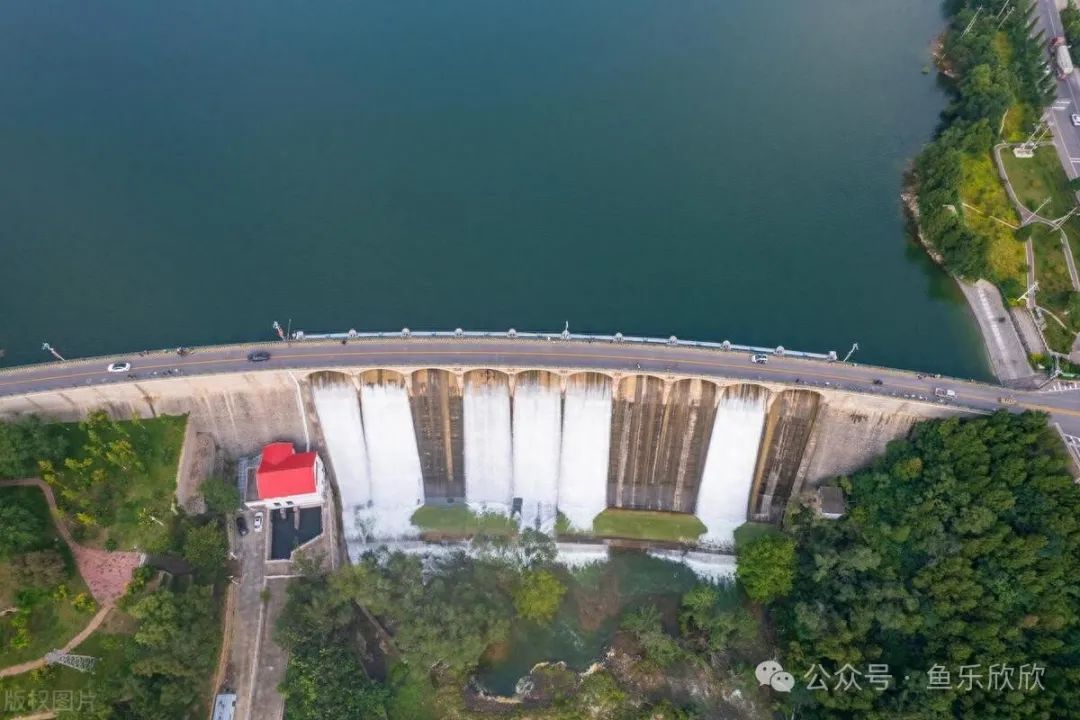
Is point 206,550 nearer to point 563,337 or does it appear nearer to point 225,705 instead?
point 225,705

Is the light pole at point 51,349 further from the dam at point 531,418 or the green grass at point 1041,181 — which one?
the green grass at point 1041,181

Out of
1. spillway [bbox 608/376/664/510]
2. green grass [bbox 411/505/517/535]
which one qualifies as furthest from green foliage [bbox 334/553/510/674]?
spillway [bbox 608/376/664/510]

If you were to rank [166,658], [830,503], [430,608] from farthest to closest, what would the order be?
[830,503]
[430,608]
[166,658]

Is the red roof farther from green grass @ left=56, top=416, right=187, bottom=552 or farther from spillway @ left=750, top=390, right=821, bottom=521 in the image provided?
spillway @ left=750, top=390, right=821, bottom=521

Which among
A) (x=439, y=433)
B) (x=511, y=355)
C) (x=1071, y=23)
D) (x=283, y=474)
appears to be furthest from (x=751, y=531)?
(x=1071, y=23)

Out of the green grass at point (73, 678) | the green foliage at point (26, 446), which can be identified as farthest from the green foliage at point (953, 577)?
the green foliage at point (26, 446)

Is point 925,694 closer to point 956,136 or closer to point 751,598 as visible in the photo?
point 751,598
